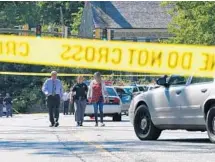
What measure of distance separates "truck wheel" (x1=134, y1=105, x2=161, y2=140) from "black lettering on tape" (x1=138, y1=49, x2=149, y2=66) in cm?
3571

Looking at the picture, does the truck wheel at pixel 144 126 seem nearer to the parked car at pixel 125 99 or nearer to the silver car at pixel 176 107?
the silver car at pixel 176 107

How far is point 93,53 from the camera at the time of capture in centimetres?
5769

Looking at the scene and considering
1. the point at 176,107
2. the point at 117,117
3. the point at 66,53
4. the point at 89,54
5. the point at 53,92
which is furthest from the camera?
the point at 66,53

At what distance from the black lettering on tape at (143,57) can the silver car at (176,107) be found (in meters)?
35.7

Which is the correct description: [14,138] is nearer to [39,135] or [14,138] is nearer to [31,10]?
[39,135]

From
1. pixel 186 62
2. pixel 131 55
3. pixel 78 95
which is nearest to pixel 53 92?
pixel 78 95

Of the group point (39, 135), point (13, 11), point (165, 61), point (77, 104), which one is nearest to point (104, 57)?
point (165, 61)

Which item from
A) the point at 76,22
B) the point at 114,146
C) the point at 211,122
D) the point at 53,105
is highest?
the point at 211,122

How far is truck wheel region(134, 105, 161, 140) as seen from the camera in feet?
55.0

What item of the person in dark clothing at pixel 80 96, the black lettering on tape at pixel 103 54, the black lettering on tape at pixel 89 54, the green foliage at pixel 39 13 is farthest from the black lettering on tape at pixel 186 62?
the green foliage at pixel 39 13

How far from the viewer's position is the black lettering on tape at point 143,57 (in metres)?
53.1

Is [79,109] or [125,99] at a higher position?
[79,109]

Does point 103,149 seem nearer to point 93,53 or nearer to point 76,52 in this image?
point 76,52

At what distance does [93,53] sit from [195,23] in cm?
747
